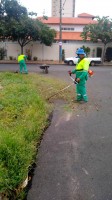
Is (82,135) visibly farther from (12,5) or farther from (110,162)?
(12,5)

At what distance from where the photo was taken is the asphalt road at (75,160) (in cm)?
411

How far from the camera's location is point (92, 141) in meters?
6.04

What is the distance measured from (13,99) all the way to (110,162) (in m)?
4.58

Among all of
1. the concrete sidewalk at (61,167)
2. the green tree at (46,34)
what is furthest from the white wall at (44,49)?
the concrete sidewalk at (61,167)

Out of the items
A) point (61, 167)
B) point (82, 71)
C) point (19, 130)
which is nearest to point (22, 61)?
point (82, 71)

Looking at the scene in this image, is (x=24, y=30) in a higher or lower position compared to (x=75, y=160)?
higher

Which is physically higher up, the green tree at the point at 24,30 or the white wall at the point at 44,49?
the green tree at the point at 24,30

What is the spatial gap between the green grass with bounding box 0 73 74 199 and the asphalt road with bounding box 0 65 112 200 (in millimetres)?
229

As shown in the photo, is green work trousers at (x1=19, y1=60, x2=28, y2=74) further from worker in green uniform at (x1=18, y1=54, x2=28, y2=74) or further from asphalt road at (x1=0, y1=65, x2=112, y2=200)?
asphalt road at (x1=0, y1=65, x2=112, y2=200)

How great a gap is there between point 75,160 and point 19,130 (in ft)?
4.69

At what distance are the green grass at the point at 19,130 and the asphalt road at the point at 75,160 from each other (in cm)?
23

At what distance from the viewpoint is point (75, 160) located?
16.7 feet

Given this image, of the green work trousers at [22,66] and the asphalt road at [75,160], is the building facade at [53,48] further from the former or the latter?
the asphalt road at [75,160]

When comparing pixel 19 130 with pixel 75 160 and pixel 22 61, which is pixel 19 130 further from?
pixel 22 61
